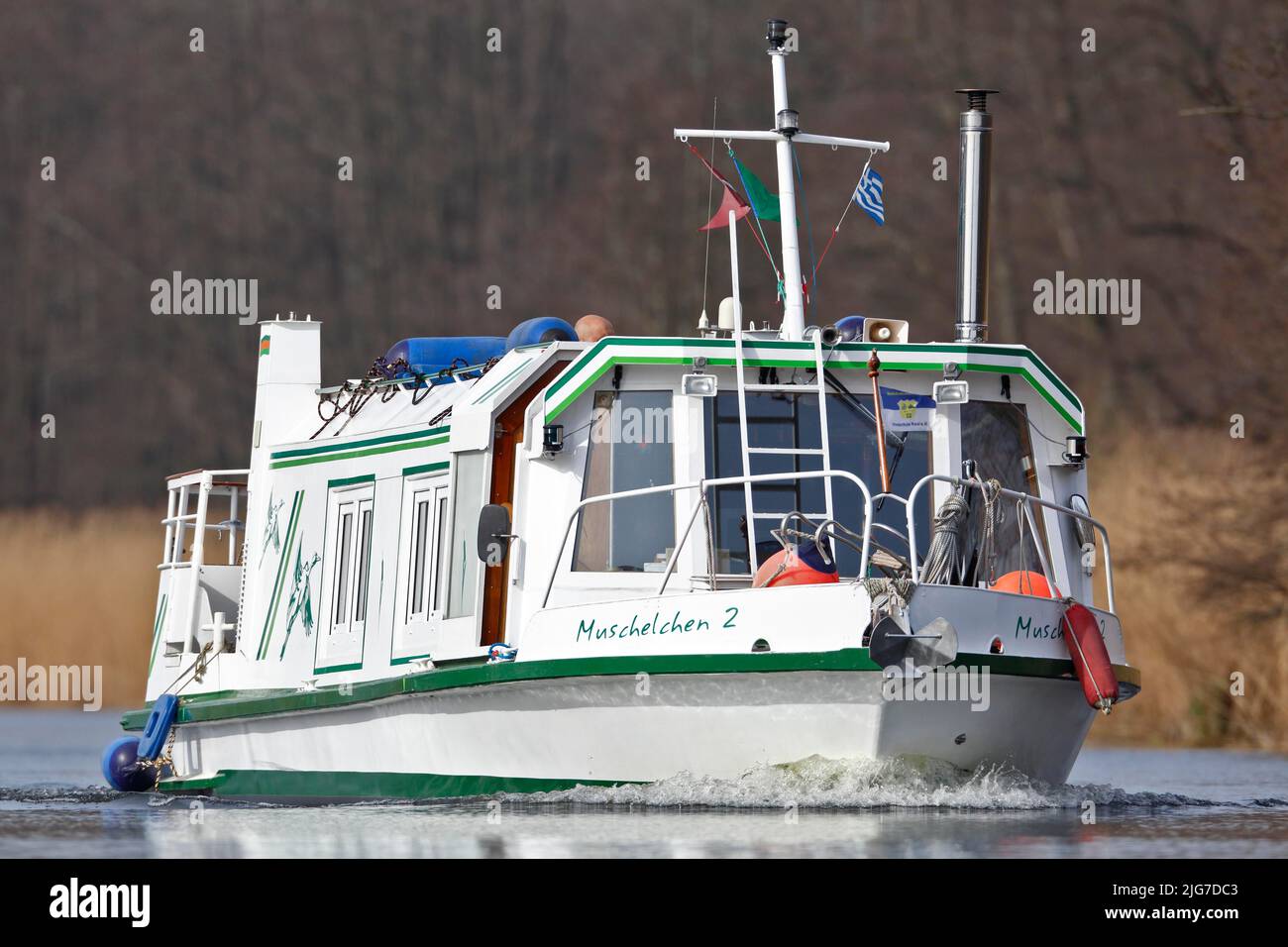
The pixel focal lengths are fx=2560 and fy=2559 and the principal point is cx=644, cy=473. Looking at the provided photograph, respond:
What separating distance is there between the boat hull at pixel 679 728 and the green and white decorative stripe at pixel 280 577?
2.30 metres

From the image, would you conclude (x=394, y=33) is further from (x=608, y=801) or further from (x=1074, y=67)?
(x=608, y=801)

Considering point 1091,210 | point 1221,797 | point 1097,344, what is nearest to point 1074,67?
point 1091,210

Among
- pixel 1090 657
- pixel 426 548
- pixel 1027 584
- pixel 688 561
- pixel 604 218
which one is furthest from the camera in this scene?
pixel 604 218

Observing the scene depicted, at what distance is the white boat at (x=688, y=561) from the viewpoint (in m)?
15.2

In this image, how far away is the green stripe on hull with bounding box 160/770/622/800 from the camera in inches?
658

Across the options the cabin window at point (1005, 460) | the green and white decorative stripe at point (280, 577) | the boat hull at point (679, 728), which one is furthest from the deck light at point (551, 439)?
the green and white decorative stripe at point (280, 577)

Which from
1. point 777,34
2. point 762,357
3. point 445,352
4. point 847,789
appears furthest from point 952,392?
point 445,352

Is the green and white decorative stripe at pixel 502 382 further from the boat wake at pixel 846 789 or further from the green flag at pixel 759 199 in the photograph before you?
the boat wake at pixel 846 789

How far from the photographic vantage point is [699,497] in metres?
16.1

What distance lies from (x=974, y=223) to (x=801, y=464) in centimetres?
275

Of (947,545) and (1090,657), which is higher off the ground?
(947,545)

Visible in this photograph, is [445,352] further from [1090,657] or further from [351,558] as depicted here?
[1090,657]

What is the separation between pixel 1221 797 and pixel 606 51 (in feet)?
82.8

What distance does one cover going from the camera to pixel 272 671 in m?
20.4
